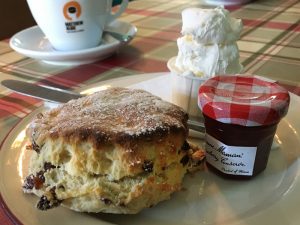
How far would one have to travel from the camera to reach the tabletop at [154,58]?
1.06m

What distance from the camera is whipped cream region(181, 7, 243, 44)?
2.57ft

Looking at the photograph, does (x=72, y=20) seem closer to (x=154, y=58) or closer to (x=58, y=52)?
(x=58, y=52)

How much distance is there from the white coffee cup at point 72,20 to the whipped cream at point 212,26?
470 millimetres

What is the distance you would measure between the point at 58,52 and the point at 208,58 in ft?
1.91

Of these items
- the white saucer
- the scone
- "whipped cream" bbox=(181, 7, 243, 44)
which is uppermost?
"whipped cream" bbox=(181, 7, 243, 44)

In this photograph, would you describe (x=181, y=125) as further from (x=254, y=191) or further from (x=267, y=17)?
(x=267, y=17)

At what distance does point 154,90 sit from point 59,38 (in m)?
0.45

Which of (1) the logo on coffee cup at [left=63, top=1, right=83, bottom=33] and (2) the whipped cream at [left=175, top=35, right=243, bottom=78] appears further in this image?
(1) the logo on coffee cup at [left=63, top=1, right=83, bottom=33]

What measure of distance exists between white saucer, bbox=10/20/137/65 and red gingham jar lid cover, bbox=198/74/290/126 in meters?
0.59

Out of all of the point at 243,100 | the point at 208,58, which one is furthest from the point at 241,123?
the point at 208,58

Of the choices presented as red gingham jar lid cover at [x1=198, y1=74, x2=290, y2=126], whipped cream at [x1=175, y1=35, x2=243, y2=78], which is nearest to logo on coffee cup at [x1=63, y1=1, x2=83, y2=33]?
whipped cream at [x1=175, y1=35, x2=243, y2=78]

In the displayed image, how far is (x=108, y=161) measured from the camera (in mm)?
567

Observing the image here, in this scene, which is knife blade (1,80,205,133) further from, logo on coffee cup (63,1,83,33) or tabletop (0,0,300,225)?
logo on coffee cup (63,1,83,33)

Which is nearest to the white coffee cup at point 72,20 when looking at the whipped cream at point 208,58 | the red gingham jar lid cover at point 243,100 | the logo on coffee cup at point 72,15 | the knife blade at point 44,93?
the logo on coffee cup at point 72,15
